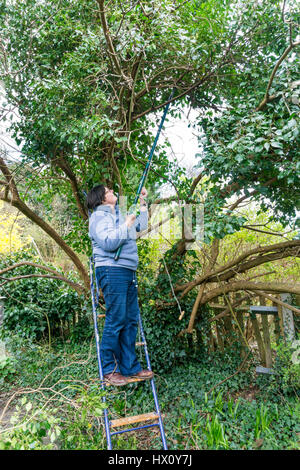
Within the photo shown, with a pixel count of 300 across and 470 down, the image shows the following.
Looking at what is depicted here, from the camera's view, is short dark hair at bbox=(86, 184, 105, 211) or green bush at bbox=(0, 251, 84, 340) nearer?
short dark hair at bbox=(86, 184, 105, 211)

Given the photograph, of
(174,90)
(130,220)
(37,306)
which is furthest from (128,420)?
(37,306)

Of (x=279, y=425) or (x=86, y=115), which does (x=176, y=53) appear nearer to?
(x=86, y=115)

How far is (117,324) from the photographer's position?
273cm

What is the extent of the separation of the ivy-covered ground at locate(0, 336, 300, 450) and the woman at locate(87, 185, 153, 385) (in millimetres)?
253

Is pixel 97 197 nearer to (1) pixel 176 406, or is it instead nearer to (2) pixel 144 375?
(2) pixel 144 375

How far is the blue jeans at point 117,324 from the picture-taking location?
274 centimetres

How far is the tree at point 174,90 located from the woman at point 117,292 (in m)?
0.66

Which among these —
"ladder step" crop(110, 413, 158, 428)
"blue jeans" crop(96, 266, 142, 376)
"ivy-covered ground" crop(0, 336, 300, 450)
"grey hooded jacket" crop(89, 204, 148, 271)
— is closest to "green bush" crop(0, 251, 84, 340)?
"ivy-covered ground" crop(0, 336, 300, 450)

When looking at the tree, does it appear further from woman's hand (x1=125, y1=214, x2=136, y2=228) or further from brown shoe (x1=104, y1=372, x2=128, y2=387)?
brown shoe (x1=104, y1=372, x2=128, y2=387)

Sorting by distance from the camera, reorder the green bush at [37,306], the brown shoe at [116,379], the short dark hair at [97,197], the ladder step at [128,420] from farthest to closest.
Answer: the green bush at [37,306] < the short dark hair at [97,197] < the brown shoe at [116,379] < the ladder step at [128,420]

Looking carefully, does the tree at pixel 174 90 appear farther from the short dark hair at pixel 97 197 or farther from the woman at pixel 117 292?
the woman at pixel 117 292

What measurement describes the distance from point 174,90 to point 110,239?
183 cm

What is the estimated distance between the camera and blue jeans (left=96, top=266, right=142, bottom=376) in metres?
2.74

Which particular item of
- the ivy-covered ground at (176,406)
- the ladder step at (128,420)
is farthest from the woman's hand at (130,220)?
the ladder step at (128,420)
